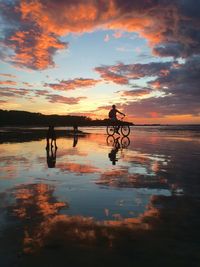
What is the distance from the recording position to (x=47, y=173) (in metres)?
12.7

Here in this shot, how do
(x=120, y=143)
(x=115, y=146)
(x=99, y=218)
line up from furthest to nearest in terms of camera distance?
(x=120, y=143) → (x=115, y=146) → (x=99, y=218)

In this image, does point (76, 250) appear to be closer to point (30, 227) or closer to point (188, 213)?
point (30, 227)

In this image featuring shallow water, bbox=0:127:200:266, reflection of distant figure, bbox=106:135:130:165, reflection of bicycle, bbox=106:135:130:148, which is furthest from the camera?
reflection of bicycle, bbox=106:135:130:148

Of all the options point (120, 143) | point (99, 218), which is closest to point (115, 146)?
point (120, 143)

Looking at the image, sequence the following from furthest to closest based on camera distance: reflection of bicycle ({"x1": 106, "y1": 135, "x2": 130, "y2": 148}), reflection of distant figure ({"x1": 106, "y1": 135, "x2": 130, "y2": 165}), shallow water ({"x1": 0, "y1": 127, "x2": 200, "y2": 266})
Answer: reflection of bicycle ({"x1": 106, "y1": 135, "x2": 130, "y2": 148}) → reflection of distant figure ({"x1": 106, "y1": 135, "x2": 130, "y2": 165}) → shallow water ({"x1": 0, "y1": 127, "x2": 200, "y2": 266})

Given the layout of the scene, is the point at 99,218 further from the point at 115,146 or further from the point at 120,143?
the point at 120,143

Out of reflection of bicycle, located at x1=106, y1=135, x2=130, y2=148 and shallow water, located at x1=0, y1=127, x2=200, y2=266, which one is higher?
reflection of bicycle, located at x1=106, y1=135, x2=130, y2=148

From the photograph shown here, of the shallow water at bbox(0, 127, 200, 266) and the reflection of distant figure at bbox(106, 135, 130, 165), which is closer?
the shallow water at bbox(0, 127, 200, 266)

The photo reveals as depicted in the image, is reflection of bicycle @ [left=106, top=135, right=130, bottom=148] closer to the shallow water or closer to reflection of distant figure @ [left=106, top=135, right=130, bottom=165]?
reflection of distant figure @ [left=106, top=135, right=130, bottom=165]

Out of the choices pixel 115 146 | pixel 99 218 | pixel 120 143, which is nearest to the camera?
pixel 99 218

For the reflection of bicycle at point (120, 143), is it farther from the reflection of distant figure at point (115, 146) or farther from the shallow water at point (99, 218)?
the shallow water at point (99, 218)

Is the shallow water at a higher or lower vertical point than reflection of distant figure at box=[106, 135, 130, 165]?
lower

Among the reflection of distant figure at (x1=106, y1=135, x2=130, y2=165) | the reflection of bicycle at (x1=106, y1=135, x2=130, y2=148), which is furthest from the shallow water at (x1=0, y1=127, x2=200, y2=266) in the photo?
the reflection of bicycle at (x1=106, y1=135, x2=130, y2=148)

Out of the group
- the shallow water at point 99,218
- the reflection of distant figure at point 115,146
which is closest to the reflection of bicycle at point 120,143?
the reflection of distant figure at point 115,146
